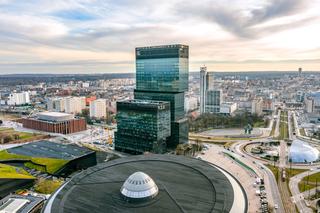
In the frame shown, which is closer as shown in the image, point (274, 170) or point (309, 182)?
Answer: point (309, 182)

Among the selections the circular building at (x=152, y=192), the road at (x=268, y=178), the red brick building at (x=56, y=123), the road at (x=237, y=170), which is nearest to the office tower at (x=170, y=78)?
the road at (x=237, y=170)

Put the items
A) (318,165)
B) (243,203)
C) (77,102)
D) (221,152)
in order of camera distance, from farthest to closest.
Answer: (77,102) < (221,152) < (318,165) < (243,203)

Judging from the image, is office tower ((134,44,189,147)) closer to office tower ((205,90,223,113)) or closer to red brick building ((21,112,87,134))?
red brick building ((21,112,87,134))

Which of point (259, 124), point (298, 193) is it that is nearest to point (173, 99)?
point (298, 193)

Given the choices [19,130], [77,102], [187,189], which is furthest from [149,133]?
[77,102]

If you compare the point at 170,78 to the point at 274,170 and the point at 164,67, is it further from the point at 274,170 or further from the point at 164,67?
the point at 274,170

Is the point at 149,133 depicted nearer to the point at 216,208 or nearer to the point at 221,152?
the point at 221,152

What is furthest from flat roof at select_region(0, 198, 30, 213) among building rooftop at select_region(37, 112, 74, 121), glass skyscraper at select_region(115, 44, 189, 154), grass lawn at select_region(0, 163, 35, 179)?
building rooftop at select_region(37, 112, 74, 121)
